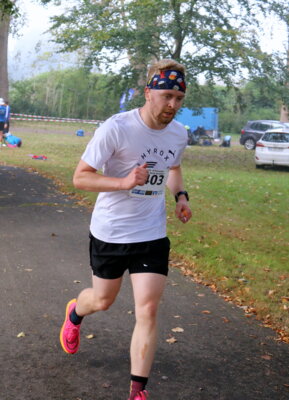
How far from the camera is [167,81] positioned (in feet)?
13.4

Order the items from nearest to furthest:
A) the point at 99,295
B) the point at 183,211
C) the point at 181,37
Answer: the point at 99,295 → the point at 183,211 → the point at 181,37

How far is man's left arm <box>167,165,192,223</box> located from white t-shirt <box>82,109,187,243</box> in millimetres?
395

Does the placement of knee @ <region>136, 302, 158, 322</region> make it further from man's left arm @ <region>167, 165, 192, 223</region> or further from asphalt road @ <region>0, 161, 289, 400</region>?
man's left arm @ <region>167, 165, 192, 223</region>

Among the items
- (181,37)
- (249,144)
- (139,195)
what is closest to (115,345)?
(139,195)

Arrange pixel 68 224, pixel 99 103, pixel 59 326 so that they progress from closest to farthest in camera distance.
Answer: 1. pixel 59 326
2. pixel 68 224
3. pixel 99 103

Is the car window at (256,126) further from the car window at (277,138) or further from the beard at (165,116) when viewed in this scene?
the beard at (165,116)

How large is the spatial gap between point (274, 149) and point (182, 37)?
18.2ft

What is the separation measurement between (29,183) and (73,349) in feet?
37.7

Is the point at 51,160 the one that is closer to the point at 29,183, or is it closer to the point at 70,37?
the point at 70,37

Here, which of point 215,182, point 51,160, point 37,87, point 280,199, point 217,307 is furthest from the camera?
point 37,87

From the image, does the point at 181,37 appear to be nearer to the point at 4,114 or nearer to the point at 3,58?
the point at 4,114

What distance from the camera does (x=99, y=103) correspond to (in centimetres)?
5722

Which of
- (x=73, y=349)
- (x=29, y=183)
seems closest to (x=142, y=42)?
(x=29, y=183)

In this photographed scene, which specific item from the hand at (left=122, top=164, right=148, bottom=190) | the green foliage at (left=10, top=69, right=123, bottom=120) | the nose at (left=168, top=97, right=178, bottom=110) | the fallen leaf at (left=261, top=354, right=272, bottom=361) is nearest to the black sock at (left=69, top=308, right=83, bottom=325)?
the hand at (left=122, top=164, right=148, bottom=190)
